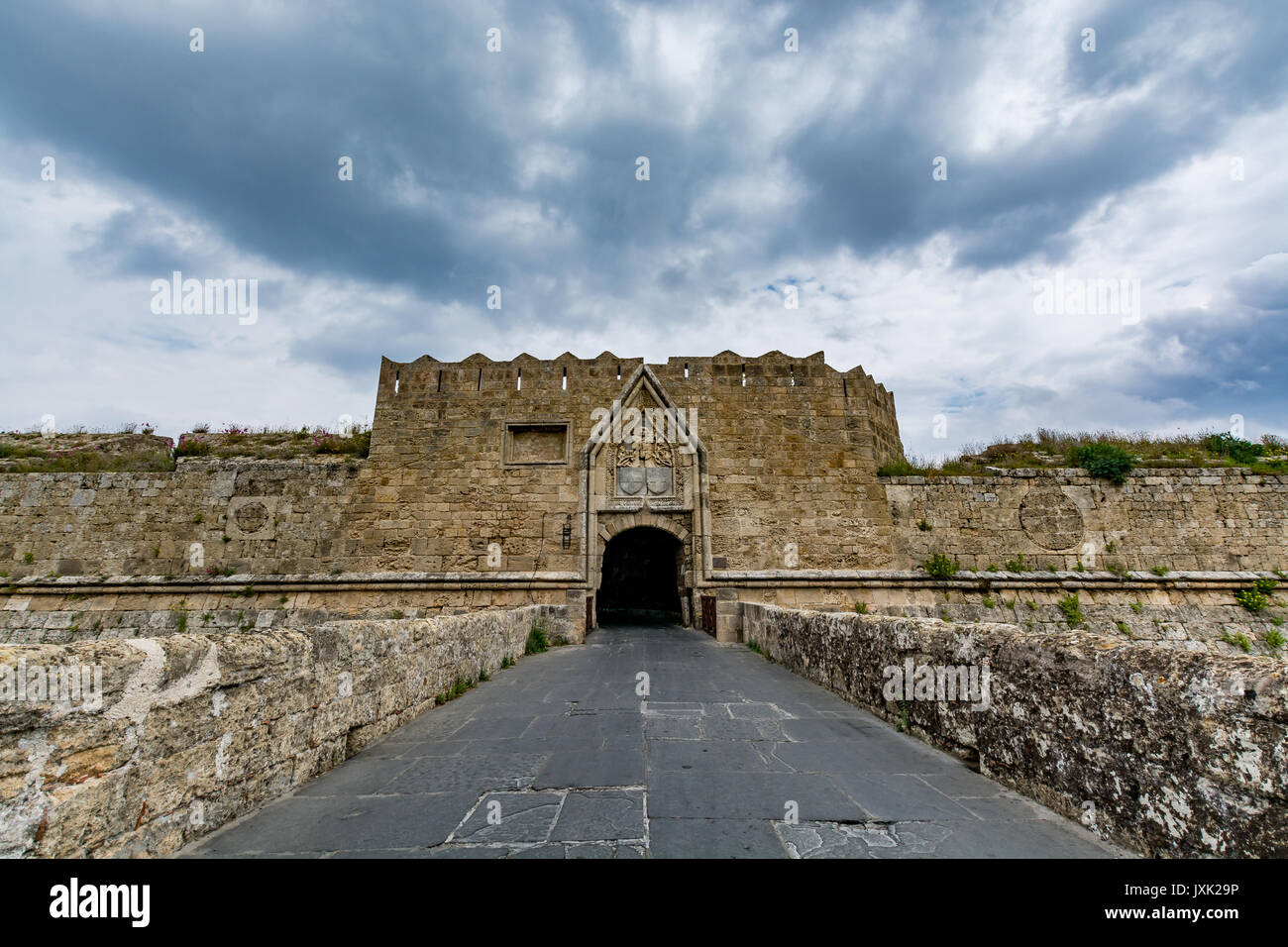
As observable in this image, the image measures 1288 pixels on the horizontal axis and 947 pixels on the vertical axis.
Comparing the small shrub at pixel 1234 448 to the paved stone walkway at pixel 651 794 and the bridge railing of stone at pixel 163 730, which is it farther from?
the bridge railing of stone at pixel 163 730

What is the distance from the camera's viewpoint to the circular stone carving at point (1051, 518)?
1321cm

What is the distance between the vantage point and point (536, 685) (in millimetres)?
5953

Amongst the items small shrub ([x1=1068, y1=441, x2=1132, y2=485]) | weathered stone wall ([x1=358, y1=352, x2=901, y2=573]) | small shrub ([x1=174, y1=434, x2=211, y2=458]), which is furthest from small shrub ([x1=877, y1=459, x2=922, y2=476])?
small shrub ([x1=174, y1=434, x2=211, y2=458])

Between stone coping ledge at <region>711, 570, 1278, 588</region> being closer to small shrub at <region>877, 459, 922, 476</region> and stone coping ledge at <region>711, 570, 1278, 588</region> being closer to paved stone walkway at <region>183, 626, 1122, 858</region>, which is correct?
small shrub at <region>877, 459, 922, 476</region>

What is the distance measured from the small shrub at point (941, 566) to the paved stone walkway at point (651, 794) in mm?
A: 9823

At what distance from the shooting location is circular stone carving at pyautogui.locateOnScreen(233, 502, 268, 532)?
1330 cm

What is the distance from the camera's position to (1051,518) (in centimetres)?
1332

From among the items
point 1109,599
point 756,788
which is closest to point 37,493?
point 756,788

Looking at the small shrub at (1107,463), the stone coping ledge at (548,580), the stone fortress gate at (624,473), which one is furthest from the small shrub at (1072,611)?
the stone fortress gate at (624,473)

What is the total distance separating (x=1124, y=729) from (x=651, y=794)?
207cm

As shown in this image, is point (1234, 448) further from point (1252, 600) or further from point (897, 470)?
point (897, 470)
